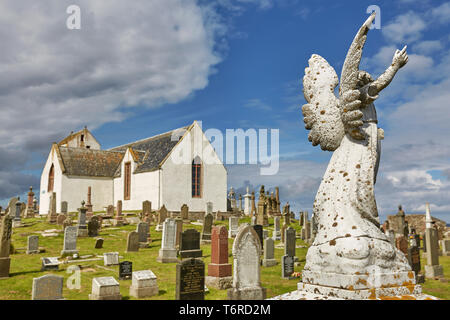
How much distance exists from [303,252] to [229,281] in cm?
801

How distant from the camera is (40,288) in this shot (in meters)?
8.67

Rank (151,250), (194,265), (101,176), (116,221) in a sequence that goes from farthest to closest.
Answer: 1. (101,176)
2. (116,221)
3. (151,250)
4. (194,265)

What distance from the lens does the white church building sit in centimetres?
3403

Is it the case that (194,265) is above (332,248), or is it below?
below

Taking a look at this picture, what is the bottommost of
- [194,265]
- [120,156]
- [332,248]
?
[194,265]

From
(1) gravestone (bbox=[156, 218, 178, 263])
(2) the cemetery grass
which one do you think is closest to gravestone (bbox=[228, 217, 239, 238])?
(2) the cemetery grass

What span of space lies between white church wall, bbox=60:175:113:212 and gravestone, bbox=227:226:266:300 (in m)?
30.6

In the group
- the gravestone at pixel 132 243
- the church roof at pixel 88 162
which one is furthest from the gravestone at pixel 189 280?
the church roof at pixel 88 162

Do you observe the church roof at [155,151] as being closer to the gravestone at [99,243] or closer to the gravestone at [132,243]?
the gravestone at [99,243]

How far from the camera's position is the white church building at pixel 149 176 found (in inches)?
1340

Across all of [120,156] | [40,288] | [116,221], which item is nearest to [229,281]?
[40,288]

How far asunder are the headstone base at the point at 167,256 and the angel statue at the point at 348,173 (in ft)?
38.8
